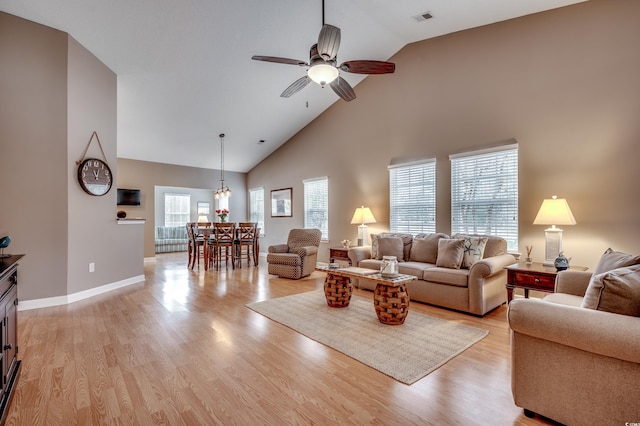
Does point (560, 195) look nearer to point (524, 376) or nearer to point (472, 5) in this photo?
point (472, 5)

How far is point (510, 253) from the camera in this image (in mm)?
4043

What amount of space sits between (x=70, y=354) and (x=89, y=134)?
3164 mm

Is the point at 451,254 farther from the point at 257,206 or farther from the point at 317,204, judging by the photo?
the point at 257,206

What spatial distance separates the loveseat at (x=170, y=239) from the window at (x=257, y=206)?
7.28 ft

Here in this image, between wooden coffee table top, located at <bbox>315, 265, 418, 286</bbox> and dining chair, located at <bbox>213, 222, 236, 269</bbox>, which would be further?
dining chair, located at <bbox>213, 222, 236, 269</bbox>

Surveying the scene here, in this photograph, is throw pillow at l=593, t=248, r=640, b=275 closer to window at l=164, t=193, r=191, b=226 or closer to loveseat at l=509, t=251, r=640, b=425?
loveseat at l=509, t=251, r=640, b=425

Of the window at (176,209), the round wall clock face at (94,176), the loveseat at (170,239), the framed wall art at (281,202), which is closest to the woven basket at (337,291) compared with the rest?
the round wall clock face at (94,176)

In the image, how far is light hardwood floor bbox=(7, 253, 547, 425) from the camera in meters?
1.72

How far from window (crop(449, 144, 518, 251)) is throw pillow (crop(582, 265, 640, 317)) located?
104 inches

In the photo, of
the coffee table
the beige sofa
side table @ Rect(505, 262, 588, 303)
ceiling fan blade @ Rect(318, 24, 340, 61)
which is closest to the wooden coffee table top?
the coffee table

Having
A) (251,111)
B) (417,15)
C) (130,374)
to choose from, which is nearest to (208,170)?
(251,111)

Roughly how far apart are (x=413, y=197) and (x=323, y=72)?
306cm

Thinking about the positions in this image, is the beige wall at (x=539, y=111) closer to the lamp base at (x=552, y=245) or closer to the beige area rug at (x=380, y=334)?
the lamp base at (x=552, y=245)

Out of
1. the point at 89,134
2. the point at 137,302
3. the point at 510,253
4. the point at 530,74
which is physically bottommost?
the point at 137,302
